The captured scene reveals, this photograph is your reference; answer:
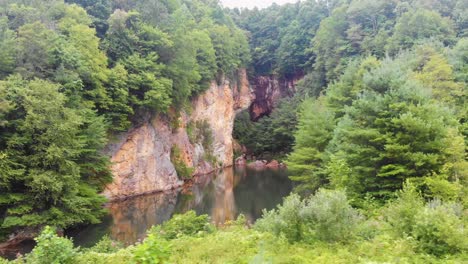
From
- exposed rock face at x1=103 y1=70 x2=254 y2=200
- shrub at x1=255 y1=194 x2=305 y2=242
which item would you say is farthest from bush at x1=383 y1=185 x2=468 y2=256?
exposed rock face at x1=103 y1=70 x2=254 y2=200

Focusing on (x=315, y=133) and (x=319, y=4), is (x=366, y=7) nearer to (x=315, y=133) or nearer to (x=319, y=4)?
(x=319, y=4)

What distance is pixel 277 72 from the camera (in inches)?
2254

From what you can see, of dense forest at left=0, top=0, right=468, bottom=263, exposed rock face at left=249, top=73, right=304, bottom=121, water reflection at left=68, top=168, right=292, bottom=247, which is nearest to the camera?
dense forest at left=0, top=0, right=468, bottom=263

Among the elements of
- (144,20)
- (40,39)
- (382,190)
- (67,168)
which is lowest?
(382,190)

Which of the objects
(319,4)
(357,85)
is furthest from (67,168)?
(319,4)

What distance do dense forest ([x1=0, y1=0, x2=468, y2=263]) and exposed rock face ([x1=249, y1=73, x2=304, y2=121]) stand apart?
17.9 metres

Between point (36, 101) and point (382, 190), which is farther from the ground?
point (36, 101)

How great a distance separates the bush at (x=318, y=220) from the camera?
24.4 feet

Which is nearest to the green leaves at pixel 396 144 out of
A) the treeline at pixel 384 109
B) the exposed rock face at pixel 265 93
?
the treeline at pixel 384 109

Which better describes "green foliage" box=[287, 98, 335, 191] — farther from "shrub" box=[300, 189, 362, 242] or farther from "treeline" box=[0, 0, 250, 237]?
"shrub" box=[300, 189, 362, 242]

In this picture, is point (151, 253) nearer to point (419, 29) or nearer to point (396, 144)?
point (396, 144)

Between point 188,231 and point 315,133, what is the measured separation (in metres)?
11.7

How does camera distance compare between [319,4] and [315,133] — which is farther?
[319,4]

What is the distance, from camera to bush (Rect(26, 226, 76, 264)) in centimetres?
640
